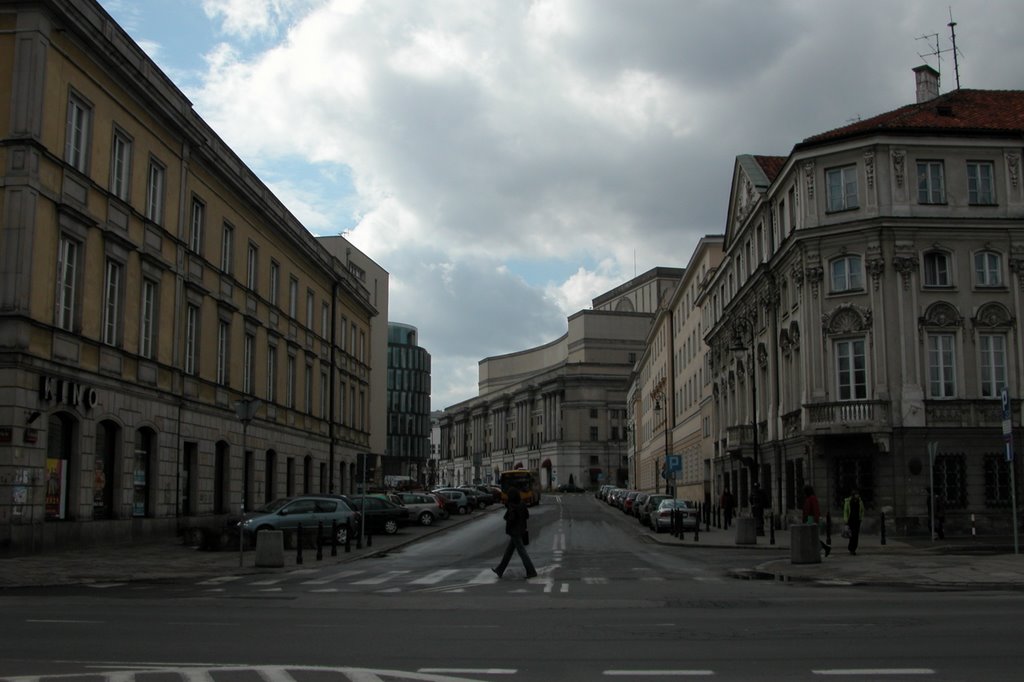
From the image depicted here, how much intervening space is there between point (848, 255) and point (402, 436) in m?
127

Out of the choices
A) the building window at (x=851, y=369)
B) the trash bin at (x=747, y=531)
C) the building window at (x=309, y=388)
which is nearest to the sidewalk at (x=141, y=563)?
the trash bin at (x=747, y=531)

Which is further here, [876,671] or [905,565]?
[905,565]

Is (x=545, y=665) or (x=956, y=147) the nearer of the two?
(x=545, y=665)

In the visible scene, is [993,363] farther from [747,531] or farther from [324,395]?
[324,395]

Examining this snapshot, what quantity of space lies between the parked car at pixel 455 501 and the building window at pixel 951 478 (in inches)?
1164

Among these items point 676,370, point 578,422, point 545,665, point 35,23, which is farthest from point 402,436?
point 545,665

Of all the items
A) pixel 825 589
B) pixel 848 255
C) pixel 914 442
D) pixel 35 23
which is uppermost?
pixel 35 23

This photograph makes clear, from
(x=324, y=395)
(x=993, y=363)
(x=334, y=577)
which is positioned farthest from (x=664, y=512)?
(x=324, y=395)

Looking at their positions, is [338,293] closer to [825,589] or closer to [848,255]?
[848,255]

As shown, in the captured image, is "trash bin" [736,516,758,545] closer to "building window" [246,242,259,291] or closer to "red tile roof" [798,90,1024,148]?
"red tile roof" [798,90,1024,148]

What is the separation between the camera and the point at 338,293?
198 feet

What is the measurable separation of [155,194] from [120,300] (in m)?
4.80

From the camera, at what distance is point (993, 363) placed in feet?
122

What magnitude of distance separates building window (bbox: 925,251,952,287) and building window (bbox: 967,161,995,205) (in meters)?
2.37
